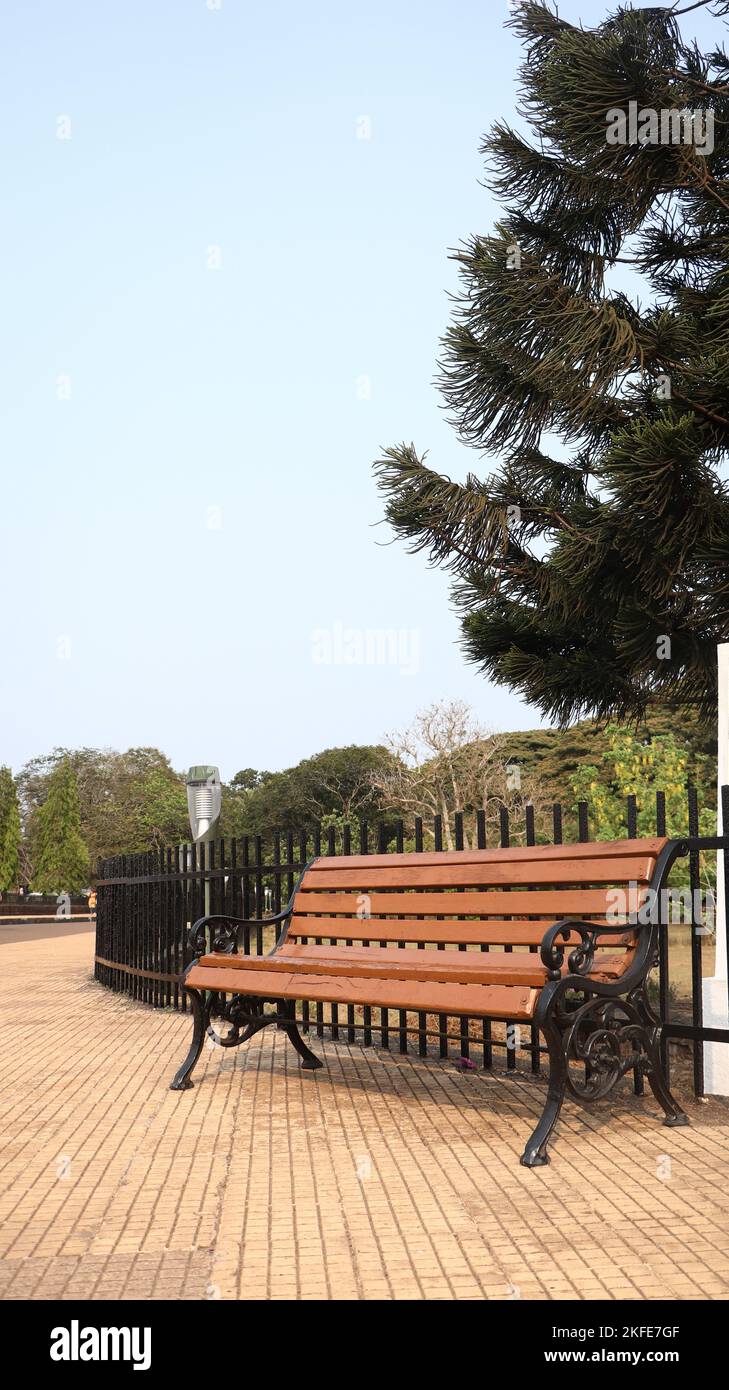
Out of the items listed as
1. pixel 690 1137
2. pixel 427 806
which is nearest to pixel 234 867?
pixel 690 1137

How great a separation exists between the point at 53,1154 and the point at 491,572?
18.8 ft

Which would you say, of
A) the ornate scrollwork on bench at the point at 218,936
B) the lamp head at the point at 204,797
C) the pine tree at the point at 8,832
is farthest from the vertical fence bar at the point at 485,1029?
the pine tree at the point at 8,832

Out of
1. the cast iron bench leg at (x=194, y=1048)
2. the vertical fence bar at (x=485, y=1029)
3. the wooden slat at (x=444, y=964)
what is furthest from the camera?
the cast iron bench leg at (x=194, y=1048)

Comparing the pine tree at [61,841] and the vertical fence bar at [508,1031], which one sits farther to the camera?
the pine tree at [61,841]

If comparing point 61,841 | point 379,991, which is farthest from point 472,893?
point 61,841

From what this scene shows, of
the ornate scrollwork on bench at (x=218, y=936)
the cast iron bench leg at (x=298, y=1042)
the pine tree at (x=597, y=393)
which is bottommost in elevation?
the cast iron bench leg at (x=298, y=1042)

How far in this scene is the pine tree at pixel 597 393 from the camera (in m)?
8.05

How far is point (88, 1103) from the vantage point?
6.09 m

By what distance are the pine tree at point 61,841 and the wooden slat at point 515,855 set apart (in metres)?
52.3

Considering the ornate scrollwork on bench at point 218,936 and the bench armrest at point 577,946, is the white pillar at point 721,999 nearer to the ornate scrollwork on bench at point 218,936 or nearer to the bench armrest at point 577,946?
the bench armrest at point 577,946

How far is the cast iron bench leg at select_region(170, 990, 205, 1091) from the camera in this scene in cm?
634

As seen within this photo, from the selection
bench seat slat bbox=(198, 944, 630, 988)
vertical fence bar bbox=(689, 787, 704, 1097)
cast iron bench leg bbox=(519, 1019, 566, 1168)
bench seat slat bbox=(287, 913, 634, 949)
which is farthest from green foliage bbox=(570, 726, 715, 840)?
cast iron bench leg bbox=(519, 1019, 566, 1168)

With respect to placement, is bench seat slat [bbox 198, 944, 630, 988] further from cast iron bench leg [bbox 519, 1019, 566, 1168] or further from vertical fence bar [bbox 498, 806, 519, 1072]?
vertical fence bar [bbox 498, 806, 519, 1072]
